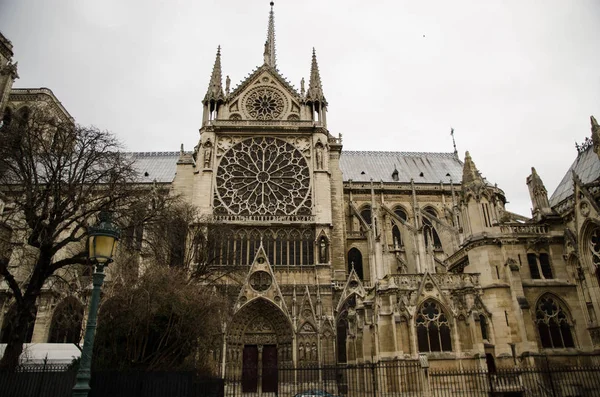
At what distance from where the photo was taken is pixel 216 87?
3528cm

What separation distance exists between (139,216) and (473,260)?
51.8 ft

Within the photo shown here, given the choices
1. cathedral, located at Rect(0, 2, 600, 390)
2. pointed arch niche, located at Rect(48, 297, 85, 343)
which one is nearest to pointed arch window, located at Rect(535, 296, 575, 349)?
cathedral, located at Rect(0, 2, 600, 390)

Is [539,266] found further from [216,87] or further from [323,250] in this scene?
[216,87]

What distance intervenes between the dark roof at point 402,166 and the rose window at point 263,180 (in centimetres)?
1293

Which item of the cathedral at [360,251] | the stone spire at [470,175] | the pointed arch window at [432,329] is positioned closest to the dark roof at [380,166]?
the cathedral at [360,251]

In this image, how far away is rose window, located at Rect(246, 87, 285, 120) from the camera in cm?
3519

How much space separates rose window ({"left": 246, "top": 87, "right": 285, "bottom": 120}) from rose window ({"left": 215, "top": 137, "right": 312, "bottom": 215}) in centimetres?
260

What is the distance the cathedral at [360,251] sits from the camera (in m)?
19.5

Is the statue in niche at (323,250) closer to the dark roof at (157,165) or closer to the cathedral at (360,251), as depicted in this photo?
the cathedral at (360,251)

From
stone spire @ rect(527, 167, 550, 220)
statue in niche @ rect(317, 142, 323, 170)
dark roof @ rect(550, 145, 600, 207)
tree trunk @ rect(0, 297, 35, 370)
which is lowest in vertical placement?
tree trunk @ rect(0, 297, 35, 370)

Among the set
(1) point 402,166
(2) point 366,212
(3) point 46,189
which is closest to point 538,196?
(2) point 366,212

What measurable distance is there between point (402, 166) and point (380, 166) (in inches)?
101

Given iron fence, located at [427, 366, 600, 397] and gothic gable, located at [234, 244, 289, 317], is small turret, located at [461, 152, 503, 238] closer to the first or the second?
iron fence, located at [427, 366, 600, 397]

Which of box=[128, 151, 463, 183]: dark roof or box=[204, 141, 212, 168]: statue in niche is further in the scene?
box=[128, 151, 463, 183]: dark roof
